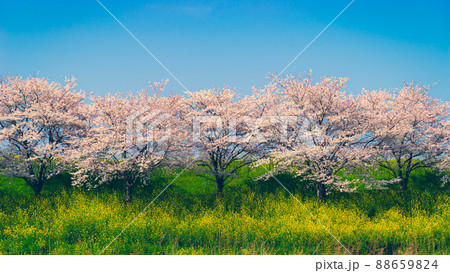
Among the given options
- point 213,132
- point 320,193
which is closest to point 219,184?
point 213,132

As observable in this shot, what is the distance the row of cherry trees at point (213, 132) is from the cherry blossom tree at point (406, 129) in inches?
3.8

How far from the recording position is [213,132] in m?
22.2

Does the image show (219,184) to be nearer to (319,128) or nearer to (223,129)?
(223,129)

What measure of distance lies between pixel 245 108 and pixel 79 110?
1220cm

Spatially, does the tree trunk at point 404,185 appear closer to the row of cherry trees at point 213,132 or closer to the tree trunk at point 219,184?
the row of cherry trees at point 213,132

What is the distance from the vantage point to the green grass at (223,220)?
14.1 m

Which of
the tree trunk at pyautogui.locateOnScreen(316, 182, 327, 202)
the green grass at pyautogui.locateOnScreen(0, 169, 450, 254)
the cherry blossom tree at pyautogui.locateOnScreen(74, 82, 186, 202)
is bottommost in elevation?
the green grass at pyautogui.locateOnScreen(0, 169, 450, 254)

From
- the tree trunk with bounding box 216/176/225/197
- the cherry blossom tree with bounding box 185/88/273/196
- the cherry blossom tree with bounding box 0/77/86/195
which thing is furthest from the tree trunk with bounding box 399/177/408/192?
the cherry blossom tree with bounding box 0/77/86/195

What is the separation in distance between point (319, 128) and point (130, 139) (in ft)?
39.4

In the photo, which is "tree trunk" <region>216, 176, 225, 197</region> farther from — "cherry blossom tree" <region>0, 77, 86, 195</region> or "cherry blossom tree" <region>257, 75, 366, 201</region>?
"cherry blossom tree" <region>0, 77, 86, 195</region>

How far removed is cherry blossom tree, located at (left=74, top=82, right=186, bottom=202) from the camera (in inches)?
793

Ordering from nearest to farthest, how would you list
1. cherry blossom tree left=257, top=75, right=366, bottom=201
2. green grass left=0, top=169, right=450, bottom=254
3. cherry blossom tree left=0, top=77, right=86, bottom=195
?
green grass left=0, top=169, right=450, bottom=254, cherry blossom tree left=257, top=75, right=366, bottom=201, cherry blossom tree left=0, top=77, right=86, bottom=195

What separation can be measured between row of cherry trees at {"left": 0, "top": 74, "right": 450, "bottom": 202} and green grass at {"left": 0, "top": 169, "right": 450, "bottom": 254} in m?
1.55
